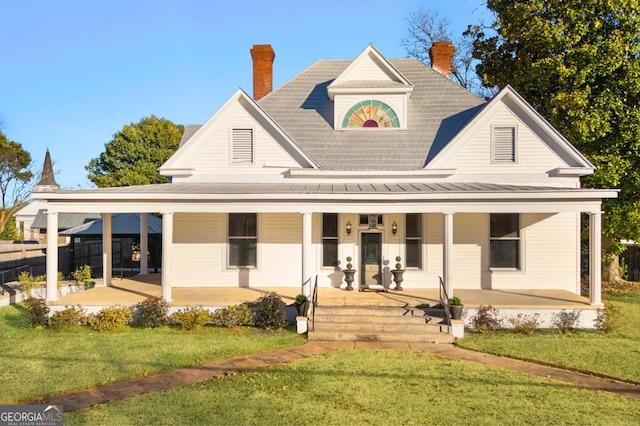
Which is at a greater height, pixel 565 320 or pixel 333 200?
pixel 333 200

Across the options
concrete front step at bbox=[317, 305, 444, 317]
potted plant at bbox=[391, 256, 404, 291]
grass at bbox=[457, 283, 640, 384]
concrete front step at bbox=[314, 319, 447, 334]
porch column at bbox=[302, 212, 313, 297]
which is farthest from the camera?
potted plant at bbox=[391, 256, 404, 291]

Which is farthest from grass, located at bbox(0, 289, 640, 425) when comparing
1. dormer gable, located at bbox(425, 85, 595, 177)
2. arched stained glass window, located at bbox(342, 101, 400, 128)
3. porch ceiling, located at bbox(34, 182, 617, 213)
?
arched stained glass window, located at bbox(342, 101, 400, 128)

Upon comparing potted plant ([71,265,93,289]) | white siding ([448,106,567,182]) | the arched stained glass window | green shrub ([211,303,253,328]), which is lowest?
green shrub ([211,303,253,328])

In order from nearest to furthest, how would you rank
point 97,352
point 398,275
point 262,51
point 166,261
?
point 97,352 < point 166,261 < point 398,275 < point 262,51

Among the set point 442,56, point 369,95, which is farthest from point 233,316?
point 442,56

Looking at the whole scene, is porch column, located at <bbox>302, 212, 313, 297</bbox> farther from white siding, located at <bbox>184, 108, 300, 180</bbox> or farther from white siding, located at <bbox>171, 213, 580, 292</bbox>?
white siding, located at <bbox>184, 108, 300, 180</bbox>

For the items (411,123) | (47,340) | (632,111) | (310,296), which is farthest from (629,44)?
(47,340)

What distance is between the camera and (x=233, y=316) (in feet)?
41.8

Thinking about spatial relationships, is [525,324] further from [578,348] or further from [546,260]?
[546,260]

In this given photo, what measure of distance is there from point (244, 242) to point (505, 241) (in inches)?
352

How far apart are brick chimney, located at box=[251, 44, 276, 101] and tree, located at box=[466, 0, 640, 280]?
1010cm

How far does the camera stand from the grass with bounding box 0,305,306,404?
8663 millimetres

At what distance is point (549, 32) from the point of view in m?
17.9

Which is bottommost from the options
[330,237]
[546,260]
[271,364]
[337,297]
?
[271,364]
